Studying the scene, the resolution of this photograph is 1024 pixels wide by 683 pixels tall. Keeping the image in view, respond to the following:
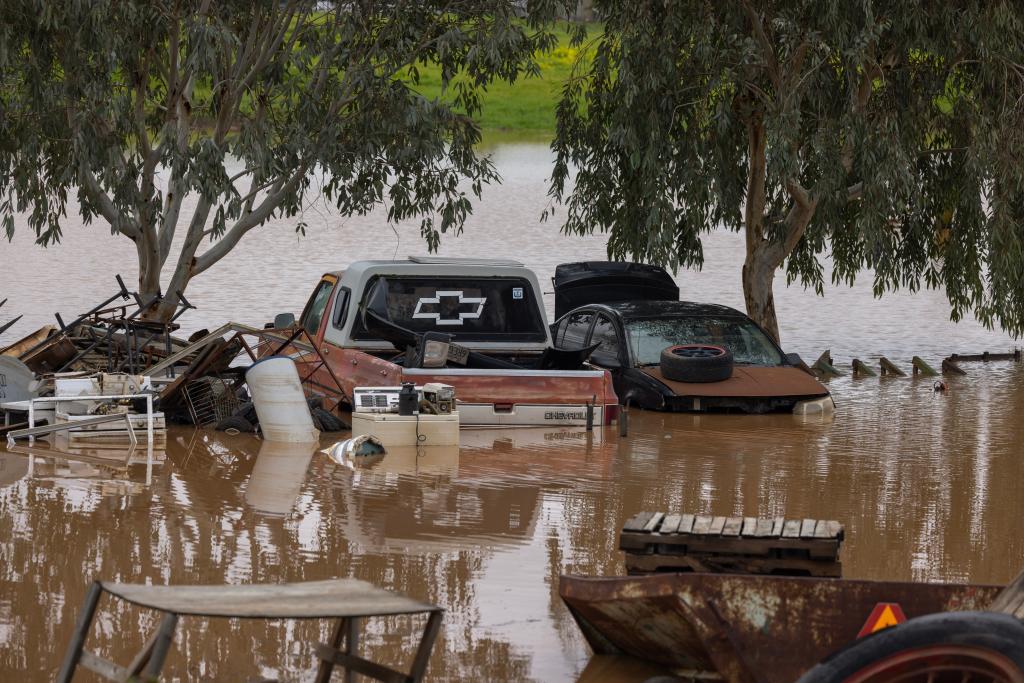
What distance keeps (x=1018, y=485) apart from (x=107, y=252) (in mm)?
29950

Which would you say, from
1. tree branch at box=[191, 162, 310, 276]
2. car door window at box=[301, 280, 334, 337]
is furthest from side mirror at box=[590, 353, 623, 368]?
tree branch at box=[191, 162, 310, 276]

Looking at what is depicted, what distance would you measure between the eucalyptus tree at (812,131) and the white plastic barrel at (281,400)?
256 inches

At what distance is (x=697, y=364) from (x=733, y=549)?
9401mm

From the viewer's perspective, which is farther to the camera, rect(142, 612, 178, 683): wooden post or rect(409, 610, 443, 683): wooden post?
rect(409, 610, 443, 683): wooden post

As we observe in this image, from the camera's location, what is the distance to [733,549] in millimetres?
6980

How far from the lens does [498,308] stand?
16031 mm

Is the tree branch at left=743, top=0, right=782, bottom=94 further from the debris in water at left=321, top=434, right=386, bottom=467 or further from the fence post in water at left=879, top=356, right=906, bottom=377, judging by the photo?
the debris in water at left=321, top=434, right=386, bottom=467

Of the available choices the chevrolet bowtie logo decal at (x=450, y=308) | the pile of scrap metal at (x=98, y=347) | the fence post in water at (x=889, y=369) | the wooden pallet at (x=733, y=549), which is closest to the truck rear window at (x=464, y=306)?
the chevrolet bowtie logo decal at (x=450, y=308)

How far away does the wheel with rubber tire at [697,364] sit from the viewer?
16.3 metres

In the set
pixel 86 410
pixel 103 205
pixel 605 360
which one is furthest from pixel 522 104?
pixel 86 410

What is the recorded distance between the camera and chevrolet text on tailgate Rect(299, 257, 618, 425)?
48.1ft

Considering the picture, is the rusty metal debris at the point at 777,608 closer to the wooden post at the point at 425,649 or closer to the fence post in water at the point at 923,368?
the wooden post at the point at 425,649

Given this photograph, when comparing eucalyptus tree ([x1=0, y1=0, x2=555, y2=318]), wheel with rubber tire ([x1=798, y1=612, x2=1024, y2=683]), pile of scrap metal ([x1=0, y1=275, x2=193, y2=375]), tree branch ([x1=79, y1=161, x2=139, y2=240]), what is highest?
eucalyptus tree ([x1=0, y1=0, x2=555, y2=318])

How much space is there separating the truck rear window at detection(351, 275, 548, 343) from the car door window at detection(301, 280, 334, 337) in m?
1.16
